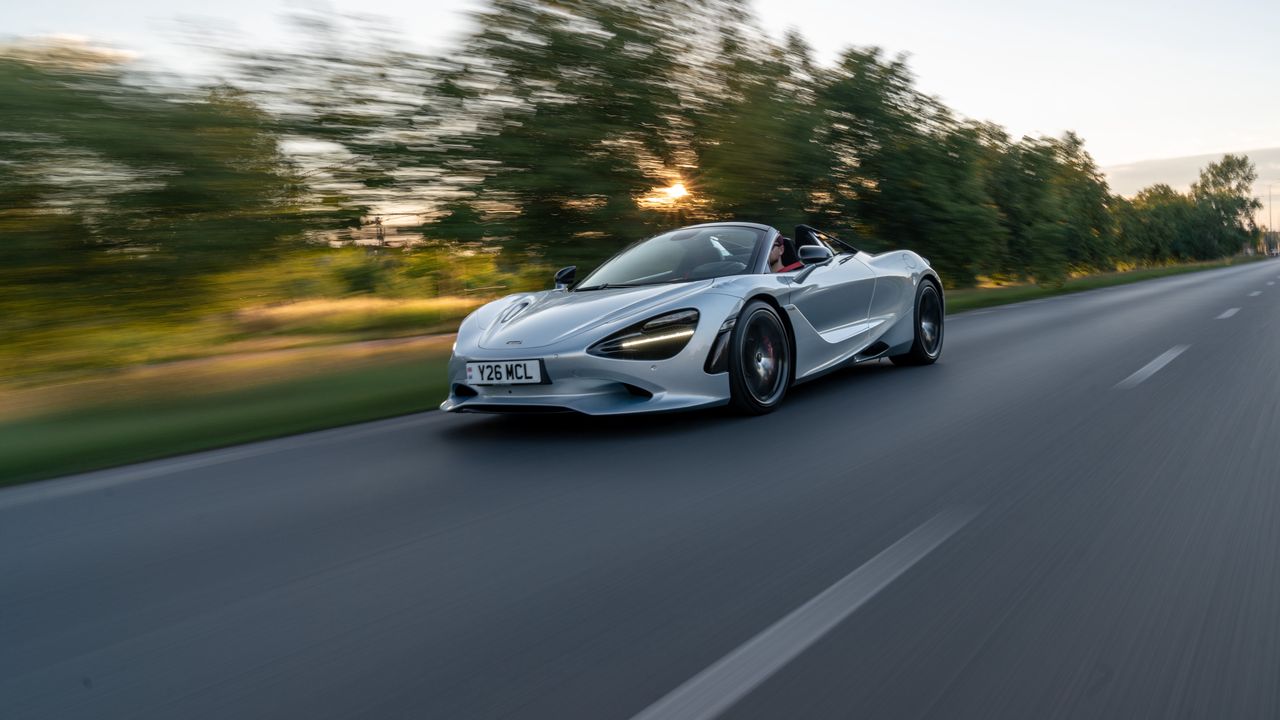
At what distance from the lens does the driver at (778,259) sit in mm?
6827

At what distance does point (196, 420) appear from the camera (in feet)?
24.7

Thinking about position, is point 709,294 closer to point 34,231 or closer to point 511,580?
point 511,580

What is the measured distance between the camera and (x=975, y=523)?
12.3 ft

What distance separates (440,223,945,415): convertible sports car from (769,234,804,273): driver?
15 mm

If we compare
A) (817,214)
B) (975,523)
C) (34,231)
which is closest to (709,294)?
(975,523)

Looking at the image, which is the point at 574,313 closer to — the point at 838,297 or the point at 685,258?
the point at 685,258

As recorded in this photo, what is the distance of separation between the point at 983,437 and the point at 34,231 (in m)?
7.70

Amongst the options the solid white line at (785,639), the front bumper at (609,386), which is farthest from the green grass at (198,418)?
the solid white line at (785,639)

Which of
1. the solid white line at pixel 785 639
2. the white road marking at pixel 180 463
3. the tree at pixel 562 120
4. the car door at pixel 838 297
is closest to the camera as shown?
the solid white line at pixel 785 639

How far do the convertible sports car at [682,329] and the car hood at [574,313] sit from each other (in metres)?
0.01

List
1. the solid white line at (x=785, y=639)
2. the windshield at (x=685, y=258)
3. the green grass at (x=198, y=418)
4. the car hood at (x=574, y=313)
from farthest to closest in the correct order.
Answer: the windshield at (x=685, y=258) < the green grass at (x=198, y=418) < the car hood at (x=574, y=313) < the solid white line at (x=785, y=639)

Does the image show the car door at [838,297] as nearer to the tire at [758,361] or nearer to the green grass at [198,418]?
the tire at [758,361]

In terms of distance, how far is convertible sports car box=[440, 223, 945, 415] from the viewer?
220 inches

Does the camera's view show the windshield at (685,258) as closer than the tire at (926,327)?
Yes
